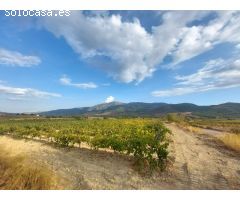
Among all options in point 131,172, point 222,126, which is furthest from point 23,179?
point 222,126

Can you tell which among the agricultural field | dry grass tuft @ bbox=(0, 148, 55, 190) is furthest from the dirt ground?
the agricultural field

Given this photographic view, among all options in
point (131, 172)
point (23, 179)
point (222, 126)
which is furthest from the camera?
point (222, 126)

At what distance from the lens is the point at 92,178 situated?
8.79 m

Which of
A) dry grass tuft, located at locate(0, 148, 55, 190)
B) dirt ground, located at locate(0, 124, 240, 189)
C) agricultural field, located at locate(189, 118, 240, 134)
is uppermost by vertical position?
dry grass tuft, located at locate(0, 148, 55, 190)

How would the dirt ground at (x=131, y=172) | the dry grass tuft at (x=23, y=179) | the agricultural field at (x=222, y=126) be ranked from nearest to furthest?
the dry grass tuft at (x=23, y=179)
the dirt ground at (x=131, y=172)
the agricultural field at (x=222, y=126)

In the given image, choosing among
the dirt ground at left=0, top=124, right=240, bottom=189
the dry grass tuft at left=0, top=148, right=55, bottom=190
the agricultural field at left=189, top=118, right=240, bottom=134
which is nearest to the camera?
the dry grass tuft at left=0, top=148, right=55, bottom=190

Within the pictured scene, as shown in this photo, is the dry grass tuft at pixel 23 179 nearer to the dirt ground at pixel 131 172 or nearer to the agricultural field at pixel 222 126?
the dirt ground at pixel 131 172

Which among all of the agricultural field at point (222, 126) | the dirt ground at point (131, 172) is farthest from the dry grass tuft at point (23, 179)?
the agricultural field at point (222, 126)

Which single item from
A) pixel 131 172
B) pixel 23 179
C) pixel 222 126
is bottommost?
pixel 222 126

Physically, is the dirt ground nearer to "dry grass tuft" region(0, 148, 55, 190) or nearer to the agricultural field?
"dry grass tuft" region(0, 148, 55, 190)

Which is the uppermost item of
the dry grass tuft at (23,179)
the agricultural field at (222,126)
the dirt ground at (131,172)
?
the dry grass tuft at (23,179)

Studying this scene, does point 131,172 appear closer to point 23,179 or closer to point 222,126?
point 23,179
